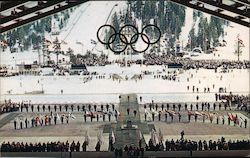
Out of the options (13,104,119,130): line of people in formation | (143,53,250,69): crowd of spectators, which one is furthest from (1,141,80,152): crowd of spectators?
(143,53,250,69): crowd of spectators

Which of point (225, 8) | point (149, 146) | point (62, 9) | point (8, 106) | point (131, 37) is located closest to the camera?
point (225, 8)

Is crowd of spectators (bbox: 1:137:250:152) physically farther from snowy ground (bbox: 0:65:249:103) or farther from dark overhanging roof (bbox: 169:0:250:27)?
dark overhanging roof (bbox: 169:0:250:27)

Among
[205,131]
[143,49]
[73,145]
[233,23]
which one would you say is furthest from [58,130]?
[233,23]

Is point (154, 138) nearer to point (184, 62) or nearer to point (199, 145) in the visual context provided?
point (199, 145)

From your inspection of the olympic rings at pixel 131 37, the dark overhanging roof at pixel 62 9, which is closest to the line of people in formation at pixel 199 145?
the olympic rings at pixel 131 37

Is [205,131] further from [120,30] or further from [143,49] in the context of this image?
[120,30]

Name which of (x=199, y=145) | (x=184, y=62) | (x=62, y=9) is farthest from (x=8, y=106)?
(x=199, y=145)
